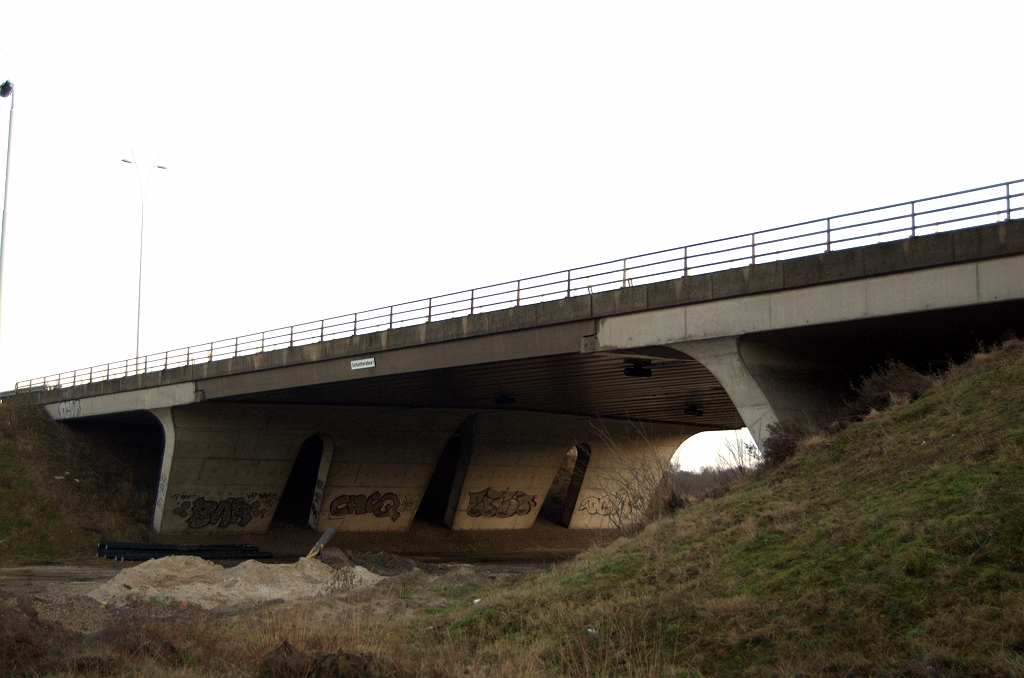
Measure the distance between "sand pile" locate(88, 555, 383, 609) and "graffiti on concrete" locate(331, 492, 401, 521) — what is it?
1946 cm

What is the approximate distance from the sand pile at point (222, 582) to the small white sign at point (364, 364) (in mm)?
9235

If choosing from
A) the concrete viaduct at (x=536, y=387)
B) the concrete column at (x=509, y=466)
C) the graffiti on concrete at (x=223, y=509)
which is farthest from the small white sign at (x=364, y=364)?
the graffiti on concrete at (x=223, y=509)

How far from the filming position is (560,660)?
10.5 metres

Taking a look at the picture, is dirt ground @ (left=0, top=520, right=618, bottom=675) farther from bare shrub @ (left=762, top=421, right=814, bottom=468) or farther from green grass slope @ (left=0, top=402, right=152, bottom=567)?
bare shrub @ (left=762, top=421, right=814, bottom=468)

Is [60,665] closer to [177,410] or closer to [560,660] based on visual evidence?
[560,660]

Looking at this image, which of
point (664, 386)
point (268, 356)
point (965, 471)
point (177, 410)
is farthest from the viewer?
point (177, 410)

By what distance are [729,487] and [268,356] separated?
22.2 m

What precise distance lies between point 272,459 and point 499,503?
1235 cm

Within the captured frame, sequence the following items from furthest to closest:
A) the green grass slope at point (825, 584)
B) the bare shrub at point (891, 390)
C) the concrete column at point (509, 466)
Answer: the concrete column at point (509, 466), the bare shrub at point (891, 390), the green grass slope at point (825, 584)

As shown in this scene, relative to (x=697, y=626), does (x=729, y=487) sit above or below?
above

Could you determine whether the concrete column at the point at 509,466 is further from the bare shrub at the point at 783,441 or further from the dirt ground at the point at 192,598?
the bare shrub at the point at 783,441

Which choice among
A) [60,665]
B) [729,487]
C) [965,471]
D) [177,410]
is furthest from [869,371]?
[177,410]

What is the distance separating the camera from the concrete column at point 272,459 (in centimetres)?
3984

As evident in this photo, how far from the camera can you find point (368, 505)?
4378 centimetres
